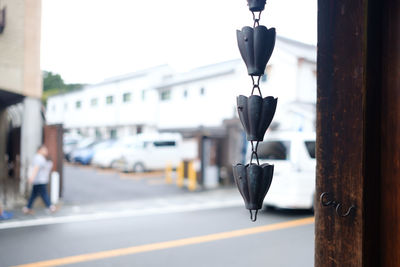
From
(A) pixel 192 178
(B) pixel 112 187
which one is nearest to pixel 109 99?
(B) pixel 112 187

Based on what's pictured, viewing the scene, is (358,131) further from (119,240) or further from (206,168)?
(206,168)

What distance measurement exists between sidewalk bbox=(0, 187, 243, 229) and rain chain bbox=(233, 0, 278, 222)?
7.10m

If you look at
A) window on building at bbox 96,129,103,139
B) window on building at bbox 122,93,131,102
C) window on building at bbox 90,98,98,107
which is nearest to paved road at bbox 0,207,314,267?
window on building at bbox 122,93,131,102

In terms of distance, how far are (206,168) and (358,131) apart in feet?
41.2

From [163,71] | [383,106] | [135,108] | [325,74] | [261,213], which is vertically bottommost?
[261,213]

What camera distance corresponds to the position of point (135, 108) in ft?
92.7

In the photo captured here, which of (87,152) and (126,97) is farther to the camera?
(126,97)

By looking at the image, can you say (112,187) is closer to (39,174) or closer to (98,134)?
(39,174)

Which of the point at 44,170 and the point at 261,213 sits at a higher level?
the point at 44,170

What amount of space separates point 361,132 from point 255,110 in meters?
0.54

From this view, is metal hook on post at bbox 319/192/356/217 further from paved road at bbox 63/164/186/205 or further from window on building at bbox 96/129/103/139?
window on building at bbox 96/129/103/139

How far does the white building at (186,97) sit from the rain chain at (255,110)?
14581 millimetres

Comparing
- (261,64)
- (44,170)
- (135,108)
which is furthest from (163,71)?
(261,64)

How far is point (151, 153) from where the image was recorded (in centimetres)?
1902
